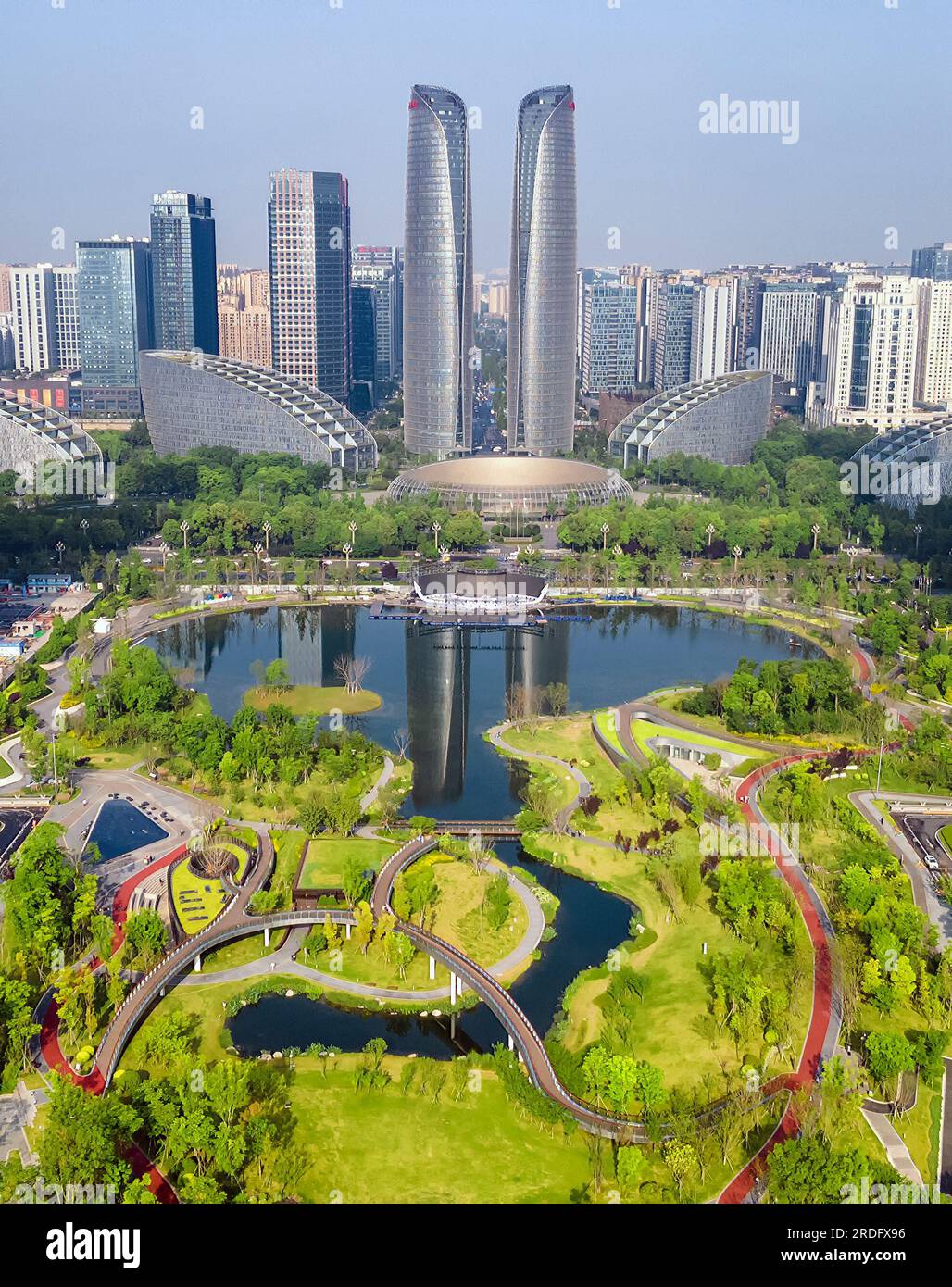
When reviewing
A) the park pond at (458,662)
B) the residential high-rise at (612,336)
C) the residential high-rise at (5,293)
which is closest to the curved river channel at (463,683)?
the park pond at (458,662)

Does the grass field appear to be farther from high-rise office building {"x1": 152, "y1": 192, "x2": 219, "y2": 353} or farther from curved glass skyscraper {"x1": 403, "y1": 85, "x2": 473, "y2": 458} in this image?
high-rise office building {"x1": 152, "y1": 192, "x2": 219, "y2": 353}

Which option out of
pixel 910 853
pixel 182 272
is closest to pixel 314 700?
pixel 910 853

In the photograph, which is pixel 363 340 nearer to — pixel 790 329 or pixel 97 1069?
pixel 790 329

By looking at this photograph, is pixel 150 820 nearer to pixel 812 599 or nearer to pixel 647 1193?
pixel 647 1193

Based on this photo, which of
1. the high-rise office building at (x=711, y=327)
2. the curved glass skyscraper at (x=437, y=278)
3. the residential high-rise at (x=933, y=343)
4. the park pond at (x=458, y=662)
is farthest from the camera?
the high-rise office building at (x=711, y=327)

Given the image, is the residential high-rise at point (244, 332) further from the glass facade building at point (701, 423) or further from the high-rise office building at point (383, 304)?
the glass facade building at point (701, 423)
